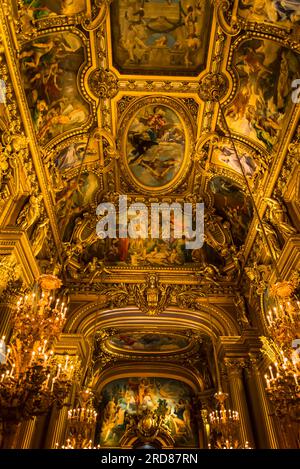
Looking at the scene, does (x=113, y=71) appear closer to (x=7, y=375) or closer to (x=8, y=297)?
(x=8, y=297)

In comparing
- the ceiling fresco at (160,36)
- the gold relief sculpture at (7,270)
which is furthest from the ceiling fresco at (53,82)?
the gold relief sculpture at (7,270)

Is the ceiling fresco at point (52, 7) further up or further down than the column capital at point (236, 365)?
further up

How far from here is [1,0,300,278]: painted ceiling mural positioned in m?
7.51

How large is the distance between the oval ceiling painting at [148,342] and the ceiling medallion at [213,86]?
9.91 meters

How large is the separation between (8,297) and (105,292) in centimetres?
506

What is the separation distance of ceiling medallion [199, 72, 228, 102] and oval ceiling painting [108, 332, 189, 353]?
9.91m

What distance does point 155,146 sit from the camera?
10.5 metres

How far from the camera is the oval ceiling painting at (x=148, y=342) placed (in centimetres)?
1547

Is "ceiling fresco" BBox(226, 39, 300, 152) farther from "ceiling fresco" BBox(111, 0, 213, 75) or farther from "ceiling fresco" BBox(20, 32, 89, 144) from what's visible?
"ceiling fresco" BBox(20, 32, 89, 144)

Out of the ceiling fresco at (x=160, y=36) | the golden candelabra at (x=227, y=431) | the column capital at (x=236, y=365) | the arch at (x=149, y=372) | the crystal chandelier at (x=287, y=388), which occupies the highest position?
the ceiling fresco at (x=160, y=36)

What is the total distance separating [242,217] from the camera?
11.2 m

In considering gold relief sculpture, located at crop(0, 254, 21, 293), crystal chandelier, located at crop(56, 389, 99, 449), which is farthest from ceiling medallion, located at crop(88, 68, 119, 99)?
crystal chandelier, located at crop(56, 389, 99, 449)

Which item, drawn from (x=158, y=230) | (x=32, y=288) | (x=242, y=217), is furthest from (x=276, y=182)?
(x=32, y=288)

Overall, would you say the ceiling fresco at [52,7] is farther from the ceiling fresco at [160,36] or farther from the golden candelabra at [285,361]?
the golden candelabra at [285,361]
